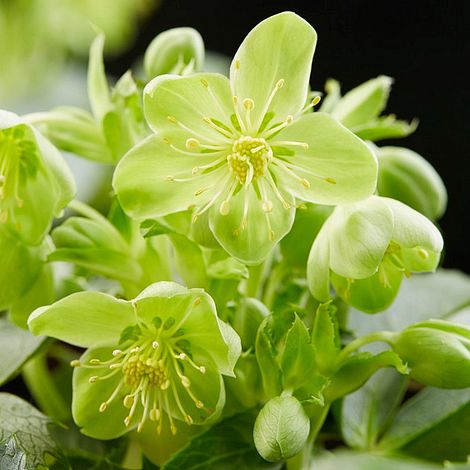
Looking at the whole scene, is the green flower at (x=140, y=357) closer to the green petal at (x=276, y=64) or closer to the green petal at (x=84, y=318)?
the green petal at (x=84, y=318)

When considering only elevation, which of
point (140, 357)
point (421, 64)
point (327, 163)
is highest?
point (327, 163)

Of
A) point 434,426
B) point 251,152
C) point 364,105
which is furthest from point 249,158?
point 434,426

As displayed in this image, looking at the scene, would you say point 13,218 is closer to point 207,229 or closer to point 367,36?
point 207,229

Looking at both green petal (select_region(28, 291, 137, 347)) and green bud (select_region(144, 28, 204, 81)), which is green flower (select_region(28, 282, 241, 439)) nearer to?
green petal (select_region(28, 291, 137, 347))

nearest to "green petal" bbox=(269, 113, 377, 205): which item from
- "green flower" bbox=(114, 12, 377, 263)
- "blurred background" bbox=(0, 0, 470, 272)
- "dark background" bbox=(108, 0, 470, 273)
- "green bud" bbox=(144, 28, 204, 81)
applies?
"green flower" bbox=(114, 12, 377, 263)

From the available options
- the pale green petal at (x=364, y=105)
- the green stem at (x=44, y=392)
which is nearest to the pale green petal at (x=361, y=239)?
the pale green petal at (x=364, y=105)

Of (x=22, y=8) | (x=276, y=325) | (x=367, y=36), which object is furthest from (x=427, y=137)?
(x=276, y=325)

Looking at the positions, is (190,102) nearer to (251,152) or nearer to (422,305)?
(251,152)
